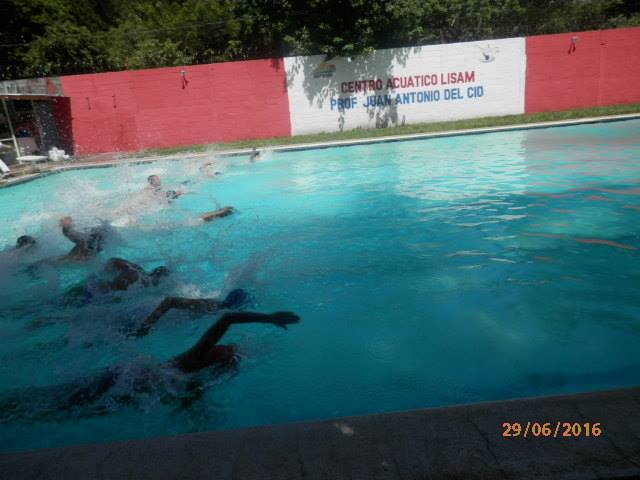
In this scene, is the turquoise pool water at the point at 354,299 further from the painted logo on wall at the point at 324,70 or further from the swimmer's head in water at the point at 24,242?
the painted logo on wall at the point at 324,70

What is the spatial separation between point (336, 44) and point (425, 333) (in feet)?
51.1

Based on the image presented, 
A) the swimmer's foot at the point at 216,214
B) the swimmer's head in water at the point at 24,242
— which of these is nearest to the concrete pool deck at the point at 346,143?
the swimmer's foot at the point at 216,214

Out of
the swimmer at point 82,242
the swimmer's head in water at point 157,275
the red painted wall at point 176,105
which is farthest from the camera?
the red painted wall at point 176,105

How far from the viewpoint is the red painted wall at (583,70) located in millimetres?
18094

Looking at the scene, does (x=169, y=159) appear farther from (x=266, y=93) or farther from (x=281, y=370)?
(x=281, y=370)

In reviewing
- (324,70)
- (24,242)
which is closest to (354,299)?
(24,242)

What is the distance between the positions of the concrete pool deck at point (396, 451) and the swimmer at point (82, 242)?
4904 millimetres

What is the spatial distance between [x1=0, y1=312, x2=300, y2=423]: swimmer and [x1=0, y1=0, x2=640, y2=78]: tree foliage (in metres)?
16.0

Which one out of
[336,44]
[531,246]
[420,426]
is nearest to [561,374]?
[420,426]

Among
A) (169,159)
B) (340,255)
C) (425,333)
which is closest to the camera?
(425,333)

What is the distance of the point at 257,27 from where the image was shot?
70.7 ft

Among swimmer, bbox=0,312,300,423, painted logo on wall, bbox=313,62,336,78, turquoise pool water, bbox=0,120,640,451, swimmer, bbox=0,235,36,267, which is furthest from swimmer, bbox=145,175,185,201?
painted logo on wall, bbox=313,62,336,78

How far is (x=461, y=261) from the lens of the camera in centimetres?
596

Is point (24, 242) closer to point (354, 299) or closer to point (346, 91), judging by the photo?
point (354, 299)
